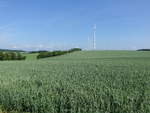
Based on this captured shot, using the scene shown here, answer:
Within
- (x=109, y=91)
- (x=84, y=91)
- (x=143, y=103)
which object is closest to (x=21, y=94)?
(x=84, y=91)

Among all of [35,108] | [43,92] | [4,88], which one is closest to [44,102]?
[35,108]

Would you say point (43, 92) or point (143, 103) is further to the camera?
point (43, 92)

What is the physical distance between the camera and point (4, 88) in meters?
9.88

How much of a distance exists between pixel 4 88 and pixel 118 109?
16.9ft

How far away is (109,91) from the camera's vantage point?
795 centimetres

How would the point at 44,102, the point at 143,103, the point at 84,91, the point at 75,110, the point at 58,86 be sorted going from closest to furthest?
the point at 143,103 < the point at 75,110 < the point at 44,102 < the point at 84,91 < the point at 58,86

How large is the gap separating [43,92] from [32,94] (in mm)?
399

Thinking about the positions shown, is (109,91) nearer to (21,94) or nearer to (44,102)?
(44,102)

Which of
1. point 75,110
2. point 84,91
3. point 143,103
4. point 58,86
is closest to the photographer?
point 143,103

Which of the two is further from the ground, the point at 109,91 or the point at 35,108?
the point at 109,91

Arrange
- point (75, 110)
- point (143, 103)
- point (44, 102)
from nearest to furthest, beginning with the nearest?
point (143, 103) → point (75, 110) → point (44, 102)

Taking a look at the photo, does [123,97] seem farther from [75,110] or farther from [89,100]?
[75,110]

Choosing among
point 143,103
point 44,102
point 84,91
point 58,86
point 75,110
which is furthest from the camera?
point 58,86

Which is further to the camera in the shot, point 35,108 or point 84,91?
point 84,91
